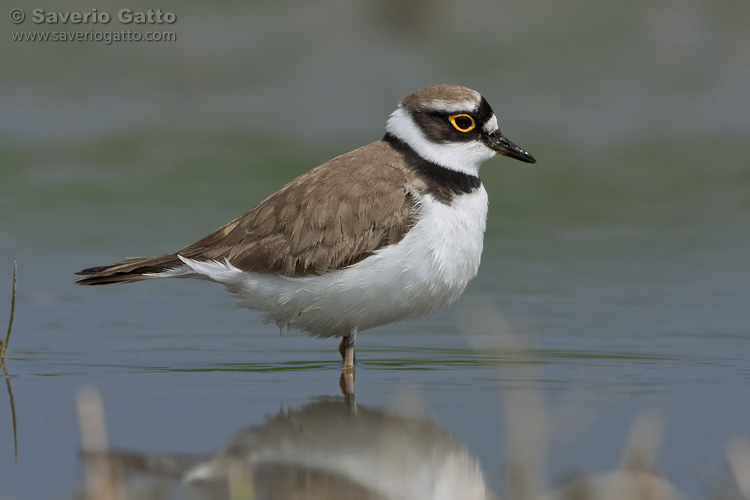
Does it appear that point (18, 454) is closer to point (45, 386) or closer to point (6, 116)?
point (45, 386)

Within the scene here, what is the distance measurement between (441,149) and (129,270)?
2.03 meters

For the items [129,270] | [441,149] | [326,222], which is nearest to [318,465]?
[326,222]

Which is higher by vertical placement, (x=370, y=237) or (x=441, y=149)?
(x=441, y=149)

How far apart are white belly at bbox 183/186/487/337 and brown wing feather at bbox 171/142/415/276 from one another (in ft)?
0.25

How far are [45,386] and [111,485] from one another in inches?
93.8

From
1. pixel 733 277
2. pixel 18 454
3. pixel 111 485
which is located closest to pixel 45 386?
pixel 18 454

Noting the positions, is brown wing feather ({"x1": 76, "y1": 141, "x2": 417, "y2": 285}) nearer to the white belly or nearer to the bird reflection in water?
the white belly

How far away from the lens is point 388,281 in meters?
6.98

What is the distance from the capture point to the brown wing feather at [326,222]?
7.06m

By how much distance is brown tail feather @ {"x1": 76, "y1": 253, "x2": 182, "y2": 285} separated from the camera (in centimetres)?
743

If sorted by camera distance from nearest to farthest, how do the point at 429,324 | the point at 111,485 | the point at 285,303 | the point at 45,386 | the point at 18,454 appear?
1. the point at 111,485
2. the point at 18,454
3. the point at 45,386
4. the point at 285,303
5. the point at 429,324

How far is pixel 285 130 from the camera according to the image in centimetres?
1424

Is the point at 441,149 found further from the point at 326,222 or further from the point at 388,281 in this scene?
the point at 388,281

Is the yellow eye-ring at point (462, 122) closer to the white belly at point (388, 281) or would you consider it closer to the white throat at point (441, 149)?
the white throat at point (441, 149)
